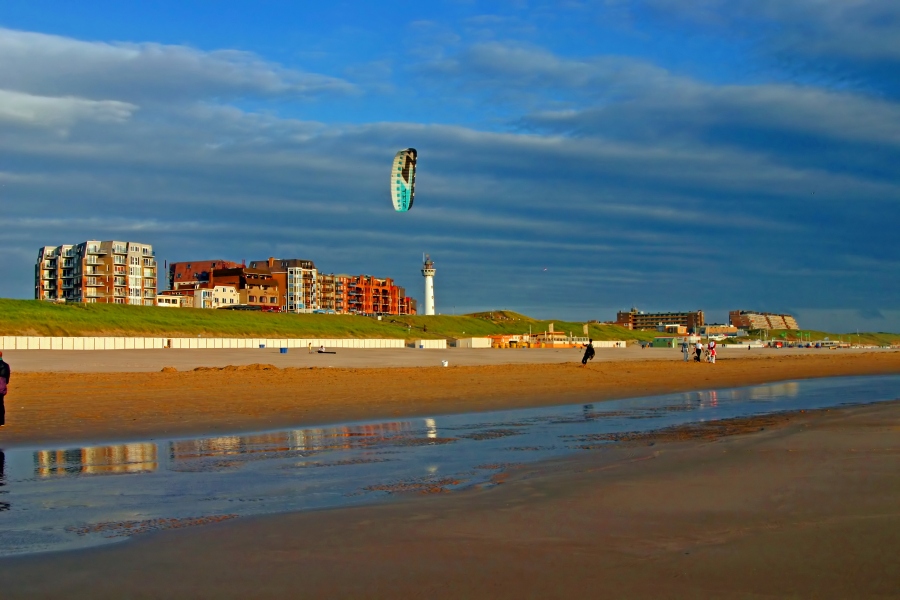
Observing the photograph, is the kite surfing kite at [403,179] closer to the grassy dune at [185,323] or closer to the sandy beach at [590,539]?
the grassy dune at [185,323]

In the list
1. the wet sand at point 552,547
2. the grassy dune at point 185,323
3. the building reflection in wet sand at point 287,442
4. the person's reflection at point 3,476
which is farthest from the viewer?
the grassy dune at point 185,323

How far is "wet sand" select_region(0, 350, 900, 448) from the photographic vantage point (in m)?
15.3

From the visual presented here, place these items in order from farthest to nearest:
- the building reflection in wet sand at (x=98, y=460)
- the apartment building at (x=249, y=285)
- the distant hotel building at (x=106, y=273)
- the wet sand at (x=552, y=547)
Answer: the apartment building at (x=249, y=285)
the distant hotel building at (x=106, y=273)
the building reflection in wet sand at (x=98, y=460)
the wet sand at (x=552, y=547)

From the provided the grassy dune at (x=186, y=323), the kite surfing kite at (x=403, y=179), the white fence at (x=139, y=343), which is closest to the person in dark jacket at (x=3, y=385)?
the white fence at (x=139, y=343)

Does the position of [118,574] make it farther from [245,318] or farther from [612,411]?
[245,318]

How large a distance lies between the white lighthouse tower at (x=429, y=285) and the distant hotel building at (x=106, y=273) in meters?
42.9

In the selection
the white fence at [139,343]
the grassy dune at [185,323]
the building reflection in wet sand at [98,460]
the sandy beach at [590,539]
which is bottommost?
the sandy beach at [590,539]

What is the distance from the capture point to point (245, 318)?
8225 centimetres

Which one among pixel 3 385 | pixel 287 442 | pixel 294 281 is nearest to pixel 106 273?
pixel 294 281

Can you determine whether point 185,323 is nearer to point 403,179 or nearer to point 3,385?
point 403,179

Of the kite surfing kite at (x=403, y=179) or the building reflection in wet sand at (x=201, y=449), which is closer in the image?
the building reflection in wet sand at (x=201, y=449)

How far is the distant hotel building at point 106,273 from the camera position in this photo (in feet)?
387

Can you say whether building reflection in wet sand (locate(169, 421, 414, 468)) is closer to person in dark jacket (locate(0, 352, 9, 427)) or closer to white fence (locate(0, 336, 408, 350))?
person in dark jacket (locate(0, 352, 9, 427))

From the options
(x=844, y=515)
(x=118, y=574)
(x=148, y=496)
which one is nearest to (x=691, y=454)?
(x=844, y=515)
